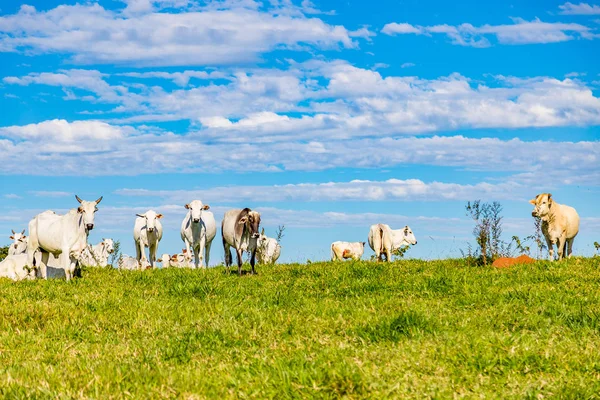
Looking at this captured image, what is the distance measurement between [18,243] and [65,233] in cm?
1484

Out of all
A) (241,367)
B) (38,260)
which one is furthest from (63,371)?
(38,260)

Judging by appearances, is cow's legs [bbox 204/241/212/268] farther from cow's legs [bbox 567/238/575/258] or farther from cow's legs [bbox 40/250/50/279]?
cow's legs [bbox 567/238/575/258]

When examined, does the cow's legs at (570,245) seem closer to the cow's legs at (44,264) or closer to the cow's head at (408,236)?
the cow's head at (408,236)

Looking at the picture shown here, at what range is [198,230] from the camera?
98.4 ft

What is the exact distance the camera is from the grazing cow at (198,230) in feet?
96.6

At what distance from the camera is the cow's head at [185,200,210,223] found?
29203 millimetres

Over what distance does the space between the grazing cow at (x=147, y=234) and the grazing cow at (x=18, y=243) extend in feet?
20.9

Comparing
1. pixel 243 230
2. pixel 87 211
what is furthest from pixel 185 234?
pixel 87 211

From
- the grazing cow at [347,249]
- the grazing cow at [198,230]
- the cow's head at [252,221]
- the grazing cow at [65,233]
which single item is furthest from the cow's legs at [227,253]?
the grazing cow at [347,249]

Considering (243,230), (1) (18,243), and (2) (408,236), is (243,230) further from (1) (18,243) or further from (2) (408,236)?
(1) (18,243)

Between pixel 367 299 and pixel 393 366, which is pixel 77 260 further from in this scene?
pixel 393 366

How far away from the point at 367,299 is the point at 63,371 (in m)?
6.63

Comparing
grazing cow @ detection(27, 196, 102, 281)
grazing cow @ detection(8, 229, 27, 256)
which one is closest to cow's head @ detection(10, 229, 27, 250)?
grazing cow @ detection(8, 229, 27, 256)

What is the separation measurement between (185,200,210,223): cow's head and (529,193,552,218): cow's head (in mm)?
12555
